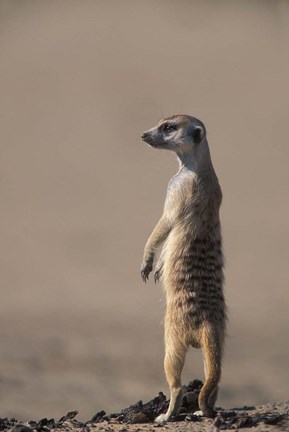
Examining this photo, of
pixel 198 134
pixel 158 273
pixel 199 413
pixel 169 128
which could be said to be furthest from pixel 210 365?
pixel 169 128

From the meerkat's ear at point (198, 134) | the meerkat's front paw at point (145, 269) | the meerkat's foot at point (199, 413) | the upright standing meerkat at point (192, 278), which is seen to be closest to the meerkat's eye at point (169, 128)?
the meerkat's ear at point (198, 134)

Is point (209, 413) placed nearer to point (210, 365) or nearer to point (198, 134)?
point (210, 365)

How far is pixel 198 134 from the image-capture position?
8.26 meters

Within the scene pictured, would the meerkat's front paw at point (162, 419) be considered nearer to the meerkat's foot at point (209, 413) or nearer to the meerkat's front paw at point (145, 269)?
the meerkat's foot at point (209, 413)

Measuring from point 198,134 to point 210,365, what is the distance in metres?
1.80

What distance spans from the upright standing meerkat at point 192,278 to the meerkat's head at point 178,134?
0.96 feet

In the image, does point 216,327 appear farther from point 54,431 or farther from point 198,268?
point 54,431

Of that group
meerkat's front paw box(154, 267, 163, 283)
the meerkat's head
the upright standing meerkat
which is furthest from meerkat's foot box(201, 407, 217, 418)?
the meerkat's head

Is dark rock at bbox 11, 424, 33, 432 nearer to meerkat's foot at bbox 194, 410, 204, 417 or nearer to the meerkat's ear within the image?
meerkat's foot at bbox 194, 410, 204, 417

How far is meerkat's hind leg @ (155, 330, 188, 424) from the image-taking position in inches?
291

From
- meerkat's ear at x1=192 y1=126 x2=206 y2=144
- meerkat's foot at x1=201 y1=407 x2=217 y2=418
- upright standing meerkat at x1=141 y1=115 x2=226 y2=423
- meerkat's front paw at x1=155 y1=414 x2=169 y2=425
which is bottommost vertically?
meerkat's foot at x1=201 y1=407 x2=217 y2=418

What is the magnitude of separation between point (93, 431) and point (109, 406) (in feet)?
15.0

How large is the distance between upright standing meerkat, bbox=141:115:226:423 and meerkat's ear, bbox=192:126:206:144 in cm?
30

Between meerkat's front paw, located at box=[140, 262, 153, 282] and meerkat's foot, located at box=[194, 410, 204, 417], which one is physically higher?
meerkat's front paw, located at box=[140, 262, 153, 282]
